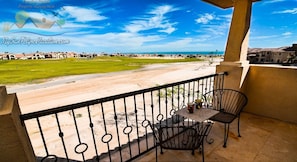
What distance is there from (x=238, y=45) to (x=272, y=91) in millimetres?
1191

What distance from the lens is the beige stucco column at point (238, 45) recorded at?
286 cm

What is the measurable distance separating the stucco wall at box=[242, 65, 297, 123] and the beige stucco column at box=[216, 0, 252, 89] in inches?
13.2

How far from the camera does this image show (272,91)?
9.70ft

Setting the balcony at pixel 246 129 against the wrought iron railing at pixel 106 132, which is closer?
the balcony at pixel 246 129

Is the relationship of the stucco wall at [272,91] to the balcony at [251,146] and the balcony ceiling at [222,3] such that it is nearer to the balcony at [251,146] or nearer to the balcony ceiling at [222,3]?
the balcony at [251,146]

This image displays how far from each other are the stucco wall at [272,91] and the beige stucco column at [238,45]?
0.33 metres

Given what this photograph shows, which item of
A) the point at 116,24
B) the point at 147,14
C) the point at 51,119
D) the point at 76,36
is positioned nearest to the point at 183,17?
the point at 147,14

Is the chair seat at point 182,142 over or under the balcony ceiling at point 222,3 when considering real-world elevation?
under

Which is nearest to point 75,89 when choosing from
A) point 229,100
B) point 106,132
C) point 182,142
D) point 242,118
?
point 106,132

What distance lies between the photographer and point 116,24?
4156cm

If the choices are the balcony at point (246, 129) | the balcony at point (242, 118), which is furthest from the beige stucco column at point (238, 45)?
the balcony at point (246, 129)

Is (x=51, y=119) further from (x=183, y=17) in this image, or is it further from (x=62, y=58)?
(x=183, y=17)

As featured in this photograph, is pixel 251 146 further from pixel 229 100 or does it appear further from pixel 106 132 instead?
pixel 106 132

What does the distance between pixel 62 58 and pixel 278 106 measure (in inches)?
1934
